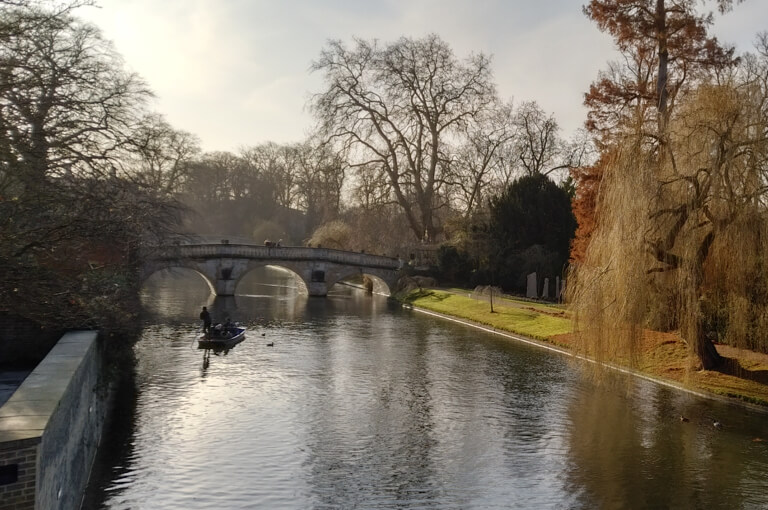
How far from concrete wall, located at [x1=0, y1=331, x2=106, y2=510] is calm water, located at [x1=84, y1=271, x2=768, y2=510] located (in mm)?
1007

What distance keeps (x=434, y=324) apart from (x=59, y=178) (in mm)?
25395

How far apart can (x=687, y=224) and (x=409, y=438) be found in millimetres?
9143

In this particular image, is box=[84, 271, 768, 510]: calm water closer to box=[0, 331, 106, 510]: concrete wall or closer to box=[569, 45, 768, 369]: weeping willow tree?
box=[0, 331, 106, 510]: concrete wall

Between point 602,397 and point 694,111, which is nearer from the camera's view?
point 694,111

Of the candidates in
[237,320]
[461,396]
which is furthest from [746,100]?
[237,320]

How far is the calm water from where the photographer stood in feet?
39.1

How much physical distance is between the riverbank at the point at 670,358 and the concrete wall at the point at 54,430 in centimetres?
1246

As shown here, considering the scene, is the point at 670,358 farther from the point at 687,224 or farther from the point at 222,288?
the point at 222,288

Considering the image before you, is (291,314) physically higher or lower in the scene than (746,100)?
lower

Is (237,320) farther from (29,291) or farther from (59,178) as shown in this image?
(29,291)

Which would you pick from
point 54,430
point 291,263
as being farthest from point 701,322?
point 291,263

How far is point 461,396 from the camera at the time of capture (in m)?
19.0

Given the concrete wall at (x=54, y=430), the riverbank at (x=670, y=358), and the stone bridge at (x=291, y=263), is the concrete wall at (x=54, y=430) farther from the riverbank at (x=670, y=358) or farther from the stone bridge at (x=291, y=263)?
the stone bridge at (x=291, y=263)

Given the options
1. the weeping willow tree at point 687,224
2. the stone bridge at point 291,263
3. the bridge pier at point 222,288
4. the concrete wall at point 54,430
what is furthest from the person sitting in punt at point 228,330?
the bridge pier at point 222,288
